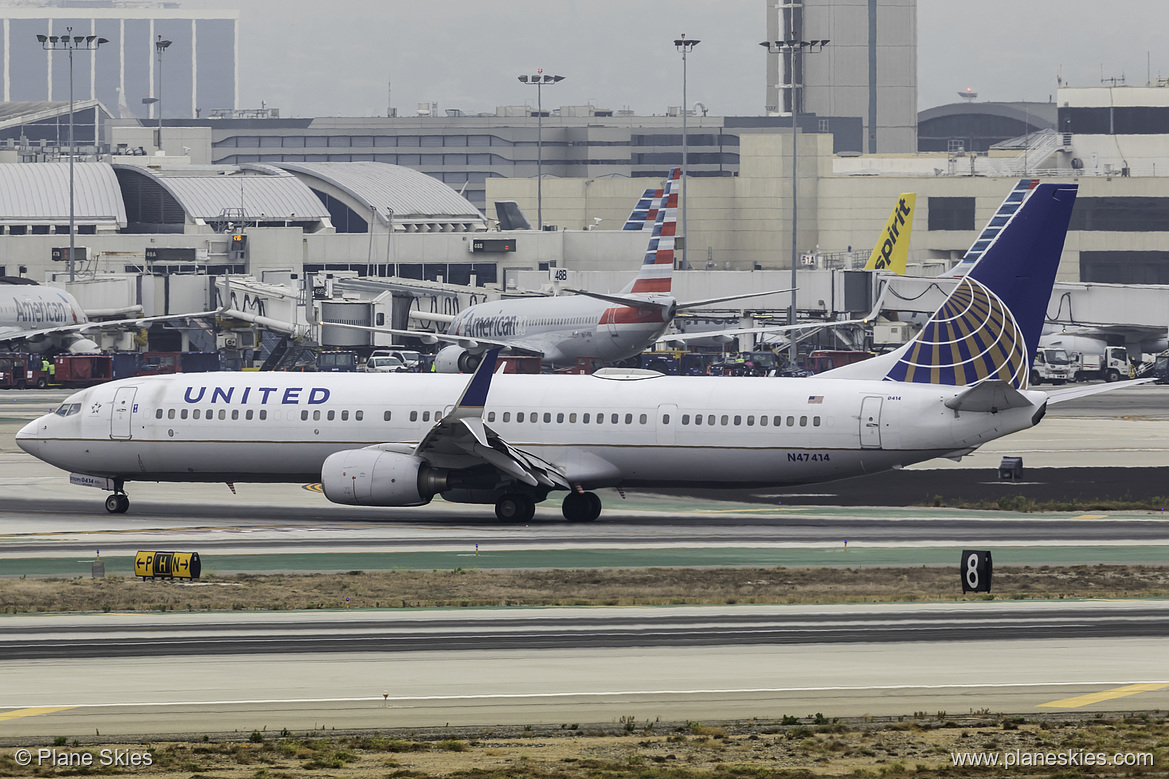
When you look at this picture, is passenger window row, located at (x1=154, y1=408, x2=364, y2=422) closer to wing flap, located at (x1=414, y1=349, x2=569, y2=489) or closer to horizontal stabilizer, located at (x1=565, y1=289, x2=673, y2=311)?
wing flap, located at (x1=414, y1=349, x2=569, y2=489)

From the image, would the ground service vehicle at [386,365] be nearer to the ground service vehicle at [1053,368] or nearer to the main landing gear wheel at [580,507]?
the ground service vehicle at [1053,368]

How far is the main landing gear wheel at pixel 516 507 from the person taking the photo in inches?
1660

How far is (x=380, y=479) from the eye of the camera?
4081 cm

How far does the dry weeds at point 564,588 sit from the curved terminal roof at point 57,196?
366 feet

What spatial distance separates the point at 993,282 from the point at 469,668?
21574mm

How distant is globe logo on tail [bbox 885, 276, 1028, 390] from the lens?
40.3 meters

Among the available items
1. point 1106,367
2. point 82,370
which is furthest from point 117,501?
point 1106,367

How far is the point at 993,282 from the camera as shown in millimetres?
40125

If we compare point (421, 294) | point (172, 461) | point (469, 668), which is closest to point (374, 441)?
point (172, 461)

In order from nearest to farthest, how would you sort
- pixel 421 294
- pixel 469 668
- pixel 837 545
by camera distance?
1. pixel 469 668
2. pixel 837 545
3. pixel 421 294

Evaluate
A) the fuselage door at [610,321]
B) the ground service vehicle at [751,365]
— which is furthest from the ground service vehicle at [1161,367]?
the fuselage door at [610,321]

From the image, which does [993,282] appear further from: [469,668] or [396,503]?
[469,668]

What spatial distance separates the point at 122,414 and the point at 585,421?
12460 millimetres

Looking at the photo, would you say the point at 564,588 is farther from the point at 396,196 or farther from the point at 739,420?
the point at 396,196
